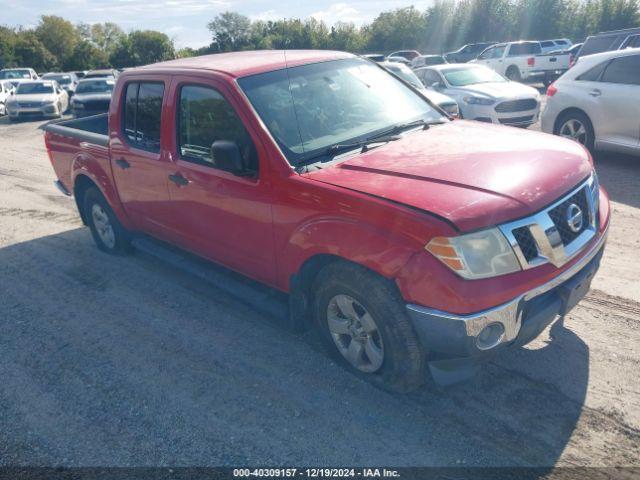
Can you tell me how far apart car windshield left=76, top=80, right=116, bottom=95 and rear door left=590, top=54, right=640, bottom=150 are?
16737 millimetres

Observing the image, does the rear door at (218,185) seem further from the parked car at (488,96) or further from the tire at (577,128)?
the parked car at (488,96)

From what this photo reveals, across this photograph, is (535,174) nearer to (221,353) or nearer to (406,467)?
(406,467)

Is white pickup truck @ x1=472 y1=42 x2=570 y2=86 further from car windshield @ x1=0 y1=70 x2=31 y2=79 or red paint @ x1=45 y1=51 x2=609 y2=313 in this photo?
car windshield @ x1=0 y1=70 x2=31 y2=79

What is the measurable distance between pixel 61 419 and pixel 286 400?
145cm

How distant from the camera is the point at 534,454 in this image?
9.46ft

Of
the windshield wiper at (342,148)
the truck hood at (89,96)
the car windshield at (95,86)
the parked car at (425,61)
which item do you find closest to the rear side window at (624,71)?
the windshield wiper at (342,148)

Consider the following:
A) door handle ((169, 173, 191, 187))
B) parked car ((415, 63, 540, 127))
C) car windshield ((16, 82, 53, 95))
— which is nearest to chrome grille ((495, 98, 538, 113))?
parked car ((415, 63, 540, 127))

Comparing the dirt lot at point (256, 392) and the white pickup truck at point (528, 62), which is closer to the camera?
the dirt lot at point (256, 392)

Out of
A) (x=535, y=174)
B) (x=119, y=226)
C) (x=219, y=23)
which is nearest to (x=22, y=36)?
(x=219, y=23)

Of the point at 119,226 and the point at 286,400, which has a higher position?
the point at 119,226

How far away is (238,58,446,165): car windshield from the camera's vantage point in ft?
12.3

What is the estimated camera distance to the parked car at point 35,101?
2014cm

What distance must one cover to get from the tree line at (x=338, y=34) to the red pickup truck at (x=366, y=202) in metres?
45.9

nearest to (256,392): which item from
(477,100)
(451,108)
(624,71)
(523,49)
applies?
(451,108)
